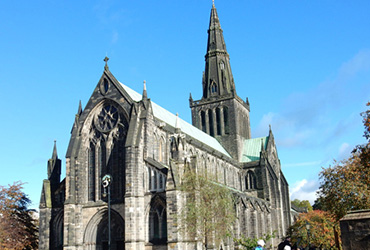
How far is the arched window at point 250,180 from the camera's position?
62072 mm

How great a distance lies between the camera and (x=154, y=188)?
35.7 m

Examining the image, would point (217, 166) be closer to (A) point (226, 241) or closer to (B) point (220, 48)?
(A) point (226, 241)

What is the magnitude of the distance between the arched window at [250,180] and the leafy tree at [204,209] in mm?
25378

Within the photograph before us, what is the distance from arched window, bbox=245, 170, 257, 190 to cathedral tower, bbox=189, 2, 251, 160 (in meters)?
3.16

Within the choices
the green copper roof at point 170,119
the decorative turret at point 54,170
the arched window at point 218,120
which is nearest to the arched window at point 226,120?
the arched window at point 218,120

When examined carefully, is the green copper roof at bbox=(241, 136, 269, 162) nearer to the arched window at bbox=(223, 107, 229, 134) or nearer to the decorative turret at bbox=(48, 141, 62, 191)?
the arched window at bbox=(223, 107, 229, 134)

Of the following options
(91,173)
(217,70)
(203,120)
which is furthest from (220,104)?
(91,173)

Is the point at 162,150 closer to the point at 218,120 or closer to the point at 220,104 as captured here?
the point at 218,120

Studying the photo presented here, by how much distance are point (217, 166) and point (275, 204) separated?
11.6m

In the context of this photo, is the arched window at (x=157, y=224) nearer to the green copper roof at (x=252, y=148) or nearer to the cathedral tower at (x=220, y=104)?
the cathedral tower at (x=220, y=104)

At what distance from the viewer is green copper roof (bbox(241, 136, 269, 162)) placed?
64.8 metres

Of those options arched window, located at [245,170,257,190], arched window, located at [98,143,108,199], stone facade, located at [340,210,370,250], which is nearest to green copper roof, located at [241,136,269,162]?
arched window, located at [245,170,257,190]

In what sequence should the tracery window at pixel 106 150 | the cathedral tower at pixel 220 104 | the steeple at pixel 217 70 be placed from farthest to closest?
the steeple at pixel 217 70 < the cathedral tower at pixel 220 104 < the tracery window at pixel 106 150

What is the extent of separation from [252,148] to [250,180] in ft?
19.7
